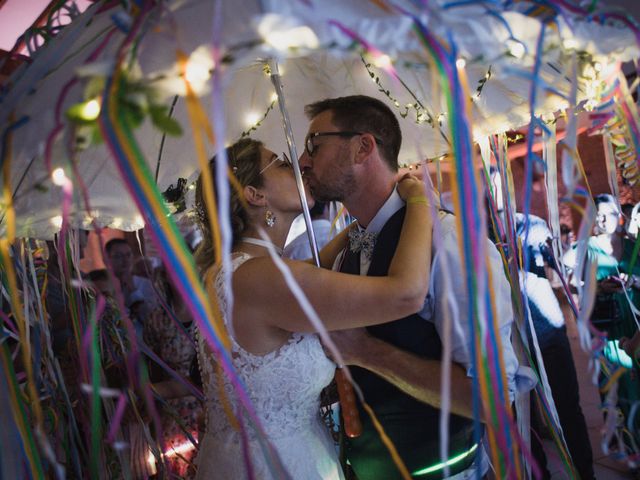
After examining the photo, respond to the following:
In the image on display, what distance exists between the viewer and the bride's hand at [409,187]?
141cm

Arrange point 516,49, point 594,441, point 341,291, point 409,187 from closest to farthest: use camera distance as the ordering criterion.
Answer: point 516,49 → point 341,291 → point 409,187 → point 594,441

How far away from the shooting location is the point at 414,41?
781 mm

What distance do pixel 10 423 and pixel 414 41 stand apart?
1.05 meters

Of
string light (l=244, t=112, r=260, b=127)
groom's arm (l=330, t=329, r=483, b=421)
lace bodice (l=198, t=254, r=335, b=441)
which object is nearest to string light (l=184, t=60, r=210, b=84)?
lace bodice (l=198, t=254, r=335, b=441)

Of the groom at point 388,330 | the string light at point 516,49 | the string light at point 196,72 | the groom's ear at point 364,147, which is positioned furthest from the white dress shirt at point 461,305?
the string light at point 196,72

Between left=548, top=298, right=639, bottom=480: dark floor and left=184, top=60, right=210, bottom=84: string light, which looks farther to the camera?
left=548, top=298, right=639, bottom=480: dark floor

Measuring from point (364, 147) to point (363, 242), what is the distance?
281 millimetres

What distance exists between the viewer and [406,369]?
48.9 inches

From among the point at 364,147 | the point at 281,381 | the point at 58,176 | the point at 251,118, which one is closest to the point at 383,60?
the point at 58,176

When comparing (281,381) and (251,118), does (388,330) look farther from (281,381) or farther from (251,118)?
(251,118)

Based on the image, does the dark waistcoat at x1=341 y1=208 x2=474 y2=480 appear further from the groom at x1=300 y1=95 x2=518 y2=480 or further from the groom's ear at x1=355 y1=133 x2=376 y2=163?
the groom's ear at x1=355 y1=133 x2=376 y2=163

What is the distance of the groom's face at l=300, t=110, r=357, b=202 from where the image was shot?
1.49 m

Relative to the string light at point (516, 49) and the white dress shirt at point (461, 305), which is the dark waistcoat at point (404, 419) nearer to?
the white dress shirt at point (461, 305)

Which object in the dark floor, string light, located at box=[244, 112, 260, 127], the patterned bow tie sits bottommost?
the dark floor
